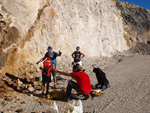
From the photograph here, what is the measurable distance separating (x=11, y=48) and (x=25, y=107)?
13.9 ft

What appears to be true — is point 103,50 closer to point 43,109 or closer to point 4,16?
point 4,16

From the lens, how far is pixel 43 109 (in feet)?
11.9

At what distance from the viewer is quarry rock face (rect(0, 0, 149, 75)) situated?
→ 7.03 meters

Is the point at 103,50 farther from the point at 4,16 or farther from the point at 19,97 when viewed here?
the point at 19,97

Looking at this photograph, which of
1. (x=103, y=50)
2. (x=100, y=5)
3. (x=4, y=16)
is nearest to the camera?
(x=4, y=16)

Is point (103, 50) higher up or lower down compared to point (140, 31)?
lower down

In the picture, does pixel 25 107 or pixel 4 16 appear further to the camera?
pixel 4 16

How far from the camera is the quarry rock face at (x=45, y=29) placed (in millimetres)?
7027

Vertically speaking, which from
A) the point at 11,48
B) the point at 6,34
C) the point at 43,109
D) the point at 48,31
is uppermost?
the point at 48,31

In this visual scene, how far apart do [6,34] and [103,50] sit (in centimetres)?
1170

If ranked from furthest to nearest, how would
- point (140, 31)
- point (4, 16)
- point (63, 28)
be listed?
point (140, 31), point (63, 28), point (4, 16)

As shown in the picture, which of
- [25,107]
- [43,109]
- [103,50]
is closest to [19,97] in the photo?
[25,107]

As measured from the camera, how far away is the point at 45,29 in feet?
31.0

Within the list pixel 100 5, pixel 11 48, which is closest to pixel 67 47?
pixel 11 48
